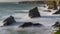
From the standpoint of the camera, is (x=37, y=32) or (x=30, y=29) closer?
(x=37, y=32)

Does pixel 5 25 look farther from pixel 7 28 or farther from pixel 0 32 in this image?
pixel 0 32

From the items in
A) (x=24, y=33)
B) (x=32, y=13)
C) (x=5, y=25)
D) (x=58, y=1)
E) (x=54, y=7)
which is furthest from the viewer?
(x=58, y=1)

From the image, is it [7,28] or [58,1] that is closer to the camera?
[7,28]

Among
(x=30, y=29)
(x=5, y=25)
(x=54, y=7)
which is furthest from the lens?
(x=54, y=7)

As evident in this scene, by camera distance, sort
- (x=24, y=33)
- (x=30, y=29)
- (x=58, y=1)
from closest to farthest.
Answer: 1. (x=24, y=33)
2. (x=30, y=29)
3. (x=58, y=1)

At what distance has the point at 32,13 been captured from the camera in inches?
1113

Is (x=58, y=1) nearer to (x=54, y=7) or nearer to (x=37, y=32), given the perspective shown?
(x=54, y=7)

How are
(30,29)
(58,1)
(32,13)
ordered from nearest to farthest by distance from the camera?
(30,29)
(32,13)
(58,1)

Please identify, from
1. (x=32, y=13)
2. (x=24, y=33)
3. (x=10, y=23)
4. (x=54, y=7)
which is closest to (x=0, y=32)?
(x=24, y=33)

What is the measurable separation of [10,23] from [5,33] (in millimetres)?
3899

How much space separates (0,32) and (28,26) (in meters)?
2.65

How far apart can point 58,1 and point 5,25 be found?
26.7 metres

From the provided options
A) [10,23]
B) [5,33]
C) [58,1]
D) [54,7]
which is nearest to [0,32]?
[5,33]

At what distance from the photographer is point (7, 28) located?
20188 millimetres
